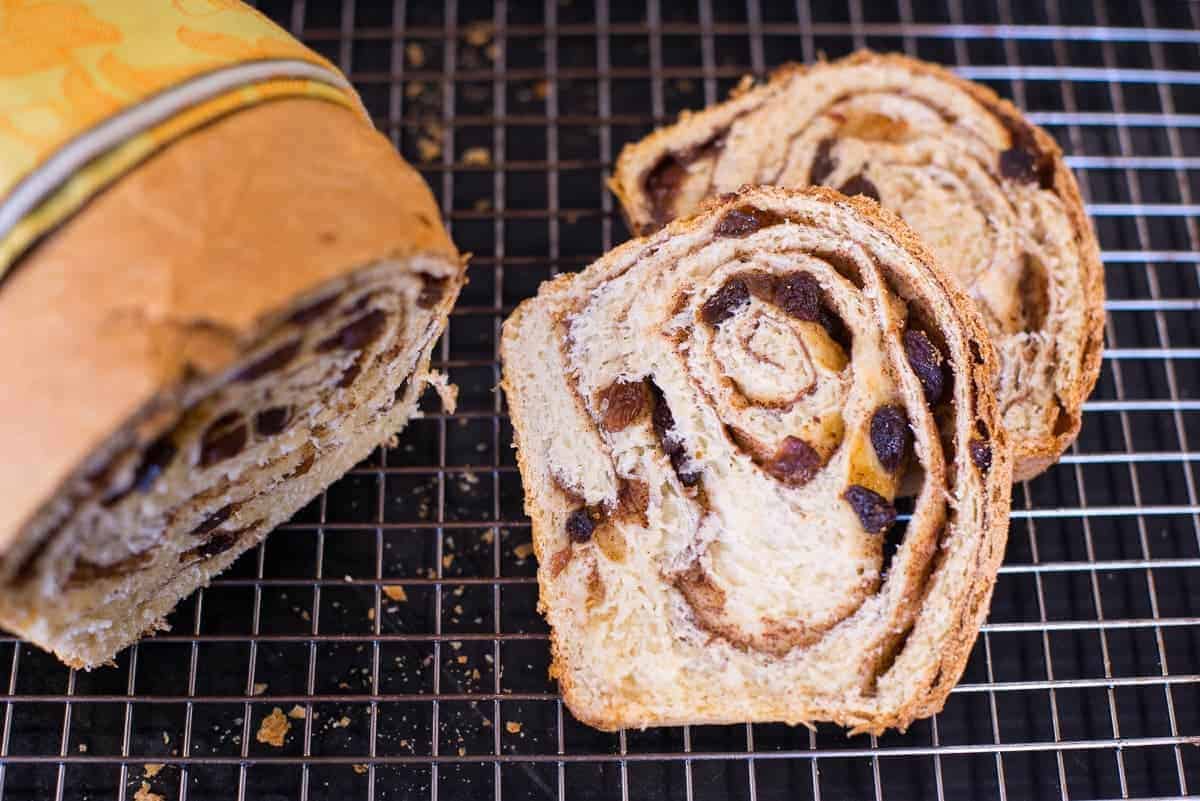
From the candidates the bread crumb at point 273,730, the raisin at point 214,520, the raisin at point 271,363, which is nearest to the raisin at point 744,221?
the raisin at point 271,363

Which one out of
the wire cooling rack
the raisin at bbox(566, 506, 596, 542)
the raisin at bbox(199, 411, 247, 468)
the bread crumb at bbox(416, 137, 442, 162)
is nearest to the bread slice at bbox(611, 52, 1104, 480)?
the wire cooling rack

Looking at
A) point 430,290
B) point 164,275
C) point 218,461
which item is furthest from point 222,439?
point 430,290

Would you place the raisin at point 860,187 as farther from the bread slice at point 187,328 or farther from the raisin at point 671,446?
the bread slice at point 187,328

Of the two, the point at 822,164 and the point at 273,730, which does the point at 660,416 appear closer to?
the point at 822,164

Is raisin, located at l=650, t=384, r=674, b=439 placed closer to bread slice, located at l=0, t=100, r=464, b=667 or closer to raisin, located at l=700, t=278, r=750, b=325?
raisin, located at l=700, t=278, r=750, b=325

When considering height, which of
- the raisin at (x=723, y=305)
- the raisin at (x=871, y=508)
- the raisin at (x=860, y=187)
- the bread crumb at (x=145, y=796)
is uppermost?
the raisin at (x=860, y=187)

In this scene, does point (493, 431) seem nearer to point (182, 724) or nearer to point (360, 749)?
point (360, 749)
